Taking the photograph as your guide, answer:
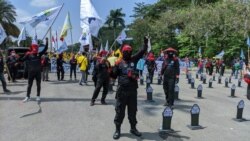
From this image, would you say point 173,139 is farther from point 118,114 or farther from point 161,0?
point 161,0

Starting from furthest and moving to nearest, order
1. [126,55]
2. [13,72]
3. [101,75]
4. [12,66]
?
[13,72], [12,66], [101,75], [126,55]

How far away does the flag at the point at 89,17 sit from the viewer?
15.1m

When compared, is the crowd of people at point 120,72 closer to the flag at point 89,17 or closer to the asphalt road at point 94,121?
the asphalt road at point 94,121

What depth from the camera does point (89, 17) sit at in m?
15.1

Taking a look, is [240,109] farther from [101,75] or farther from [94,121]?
[101,75]

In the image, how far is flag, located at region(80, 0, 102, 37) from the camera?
49.4 feet

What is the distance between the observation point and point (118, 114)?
8070 millimetres

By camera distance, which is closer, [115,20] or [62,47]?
[62,47]

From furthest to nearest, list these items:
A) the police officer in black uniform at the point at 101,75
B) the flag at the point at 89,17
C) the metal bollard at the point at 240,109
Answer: the flag at the point at 89,17, the police officer in black uniform at the point at 101,75, the metal bollard at the point at 240,109

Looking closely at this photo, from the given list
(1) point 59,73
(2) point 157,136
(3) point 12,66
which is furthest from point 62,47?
(2) point 157,136

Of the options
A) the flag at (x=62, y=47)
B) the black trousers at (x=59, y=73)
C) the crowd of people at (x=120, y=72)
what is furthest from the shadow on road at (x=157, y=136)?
the flag at (x=62, y=47)

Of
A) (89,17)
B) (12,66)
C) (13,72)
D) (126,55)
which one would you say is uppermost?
(89,17)

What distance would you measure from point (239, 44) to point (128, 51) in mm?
41098

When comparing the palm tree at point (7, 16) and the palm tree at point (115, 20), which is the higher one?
the palm tree at point (115, 20)
